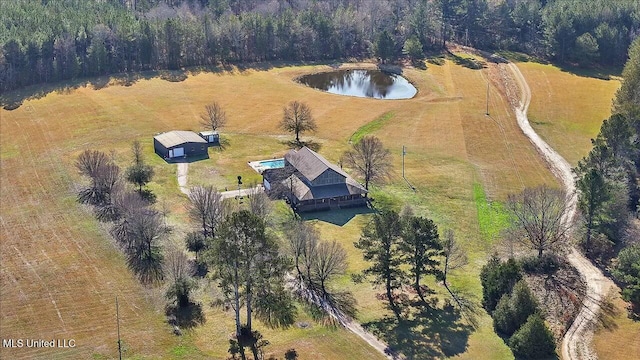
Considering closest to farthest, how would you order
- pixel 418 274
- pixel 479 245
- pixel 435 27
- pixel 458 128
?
pixel 418 274 < pixel 479 245 < pixel 458 128 < pixel 435 27

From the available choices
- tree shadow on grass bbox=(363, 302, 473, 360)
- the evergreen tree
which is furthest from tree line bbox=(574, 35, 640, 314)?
the evergreen tree

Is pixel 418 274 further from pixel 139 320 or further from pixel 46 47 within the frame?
pixel 46 47

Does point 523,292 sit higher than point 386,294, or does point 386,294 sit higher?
point 523,292

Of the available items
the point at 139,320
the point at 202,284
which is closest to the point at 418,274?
the point at 202,284

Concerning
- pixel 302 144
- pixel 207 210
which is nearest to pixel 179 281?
pixel 207 210

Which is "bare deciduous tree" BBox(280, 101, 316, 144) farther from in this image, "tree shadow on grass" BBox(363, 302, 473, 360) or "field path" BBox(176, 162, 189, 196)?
"tree shadow on grass" BBox(363, 302, 473, 360)

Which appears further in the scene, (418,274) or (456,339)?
(418,274)

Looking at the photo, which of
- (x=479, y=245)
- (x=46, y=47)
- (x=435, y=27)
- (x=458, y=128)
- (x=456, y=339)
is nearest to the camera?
(x=456, y=339)

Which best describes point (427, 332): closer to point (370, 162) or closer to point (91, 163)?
point (370, 162)
